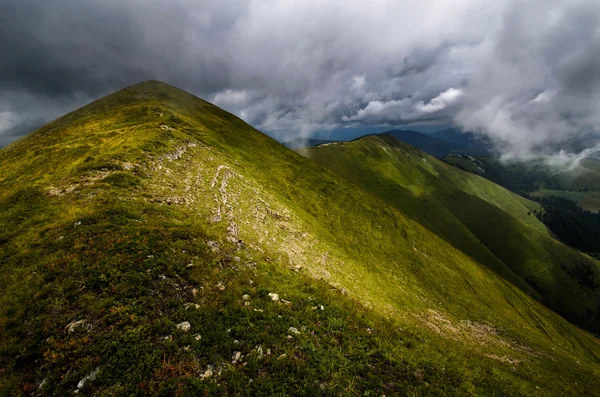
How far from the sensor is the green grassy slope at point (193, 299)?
9.26 meters

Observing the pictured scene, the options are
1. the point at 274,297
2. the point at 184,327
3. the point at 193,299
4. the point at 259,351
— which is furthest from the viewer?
the point at 274,297

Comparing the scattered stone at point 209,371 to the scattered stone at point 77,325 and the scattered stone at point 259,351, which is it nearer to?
the scattered stone at point 259,351

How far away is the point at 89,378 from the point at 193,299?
4.56 m

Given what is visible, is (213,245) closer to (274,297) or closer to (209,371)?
(274,297)

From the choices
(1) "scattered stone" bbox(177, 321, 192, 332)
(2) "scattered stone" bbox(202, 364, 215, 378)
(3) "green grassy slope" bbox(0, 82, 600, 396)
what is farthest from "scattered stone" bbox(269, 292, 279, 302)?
(2) "scattered stone" bbox(202, 364, 215, 378)

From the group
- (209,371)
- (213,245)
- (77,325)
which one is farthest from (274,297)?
(77,325)

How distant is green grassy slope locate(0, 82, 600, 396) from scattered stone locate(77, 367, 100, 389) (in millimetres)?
34

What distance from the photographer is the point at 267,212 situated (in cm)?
3291

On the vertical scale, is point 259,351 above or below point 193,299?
below

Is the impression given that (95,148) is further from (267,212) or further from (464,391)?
(464,391)

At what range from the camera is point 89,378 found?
8312 mm

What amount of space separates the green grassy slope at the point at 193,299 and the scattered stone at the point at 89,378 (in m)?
0.03

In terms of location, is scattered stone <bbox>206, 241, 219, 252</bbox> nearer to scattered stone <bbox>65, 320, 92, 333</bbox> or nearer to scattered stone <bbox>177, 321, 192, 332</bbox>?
scattered stone <bbox>177, 321, 192, 332</bbox>

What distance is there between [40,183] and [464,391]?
3657 centimetres
